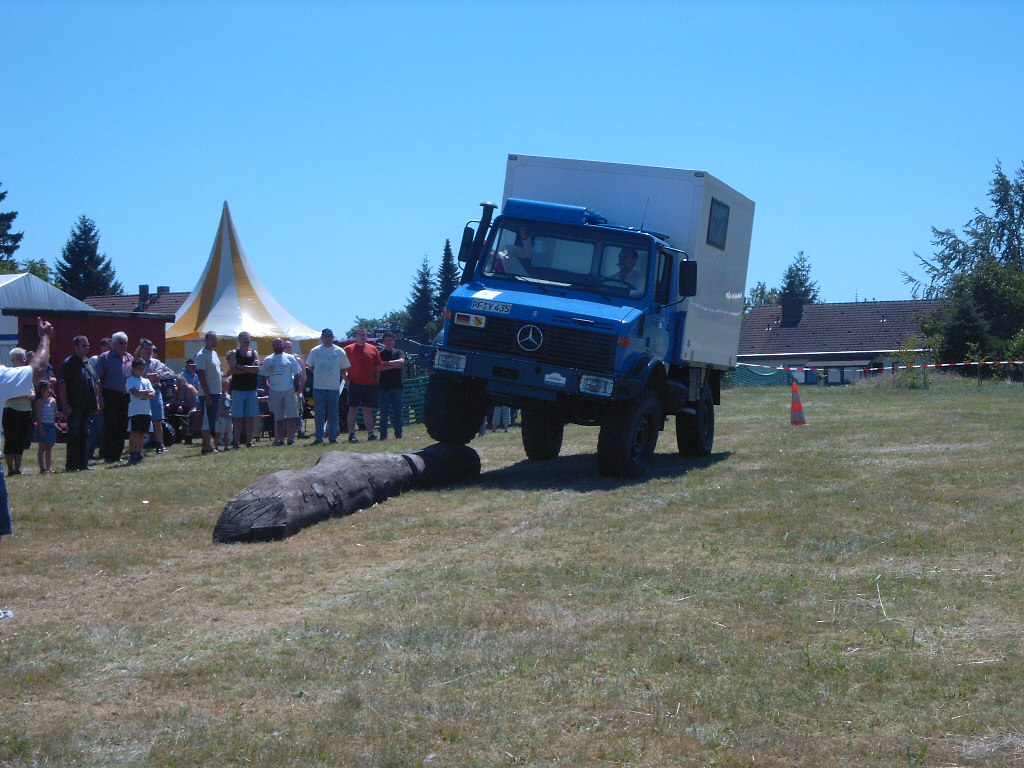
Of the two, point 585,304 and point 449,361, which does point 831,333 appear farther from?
point 449,361

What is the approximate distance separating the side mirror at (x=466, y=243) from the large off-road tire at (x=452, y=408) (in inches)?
51.8

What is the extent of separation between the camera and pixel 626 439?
503 inches

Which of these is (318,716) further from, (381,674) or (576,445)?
(576,445)

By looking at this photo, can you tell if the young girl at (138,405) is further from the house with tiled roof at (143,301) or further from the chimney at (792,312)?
the chimney at (792,312)

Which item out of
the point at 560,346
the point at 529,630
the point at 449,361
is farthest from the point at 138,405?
the point at 529,630

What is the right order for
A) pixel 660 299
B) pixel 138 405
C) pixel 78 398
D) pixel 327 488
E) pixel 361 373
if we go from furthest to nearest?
pixel 361 373 → pixel 138 405 → pixel 78 398 → pixel 660 299 → pixel 327 488

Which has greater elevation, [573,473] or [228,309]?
[228,309]

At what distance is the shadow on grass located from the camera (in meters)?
12.5

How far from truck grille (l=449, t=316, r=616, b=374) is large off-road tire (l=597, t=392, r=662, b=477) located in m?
0.81

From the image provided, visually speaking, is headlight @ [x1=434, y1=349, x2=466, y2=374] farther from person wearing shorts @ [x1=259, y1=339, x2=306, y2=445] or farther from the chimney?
the chimney

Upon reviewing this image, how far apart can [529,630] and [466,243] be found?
7462mm

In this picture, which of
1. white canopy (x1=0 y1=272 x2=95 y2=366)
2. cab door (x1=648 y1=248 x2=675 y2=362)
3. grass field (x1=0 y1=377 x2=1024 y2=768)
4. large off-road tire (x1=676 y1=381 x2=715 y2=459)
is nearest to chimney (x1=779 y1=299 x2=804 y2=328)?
white canopy (x1=0 y1=272 x2=95 y2=366)

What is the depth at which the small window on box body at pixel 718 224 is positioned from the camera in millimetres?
14711

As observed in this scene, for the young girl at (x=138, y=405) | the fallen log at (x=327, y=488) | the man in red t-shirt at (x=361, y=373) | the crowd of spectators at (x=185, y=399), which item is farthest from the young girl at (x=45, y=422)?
the fallen log at (x=327, y=488)
